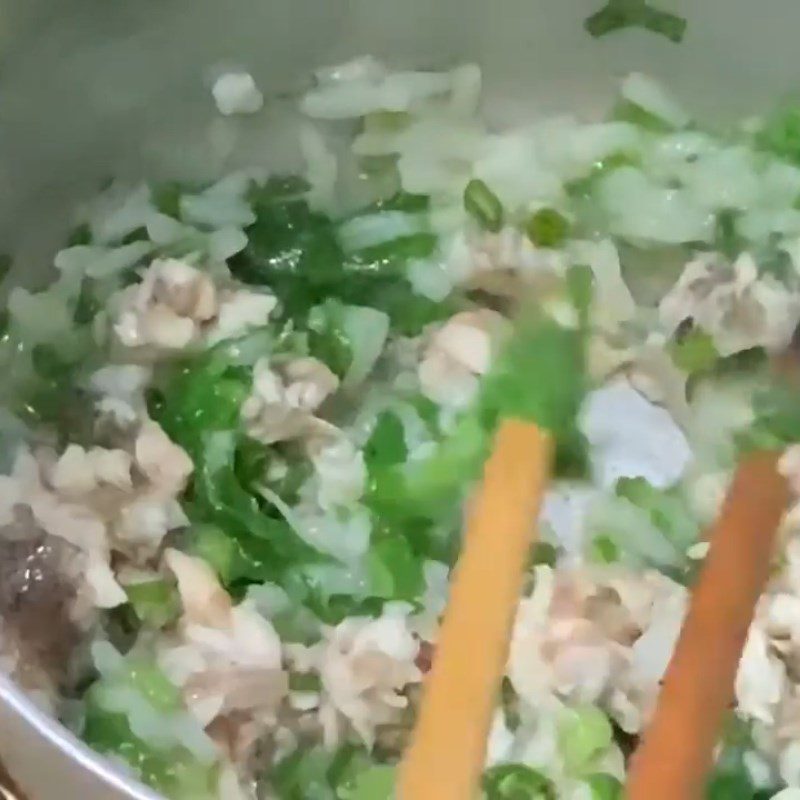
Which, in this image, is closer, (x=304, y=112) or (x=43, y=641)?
(x=43, y=641)

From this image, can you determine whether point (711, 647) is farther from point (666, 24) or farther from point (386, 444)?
point (666, 24)

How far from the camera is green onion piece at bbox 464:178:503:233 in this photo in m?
0.90

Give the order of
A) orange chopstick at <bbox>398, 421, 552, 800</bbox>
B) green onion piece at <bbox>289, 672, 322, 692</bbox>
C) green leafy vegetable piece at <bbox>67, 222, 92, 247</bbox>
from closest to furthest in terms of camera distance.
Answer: orange chopstick at <bbox>398, 421, 552, 800</bbox> < green onion piece at <bbox>289, 672, 322, 692</bbox> < green leafy vegetable piece at <bbox>67, 222, 92, 247</bbox>

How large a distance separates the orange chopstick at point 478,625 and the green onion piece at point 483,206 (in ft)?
0.62

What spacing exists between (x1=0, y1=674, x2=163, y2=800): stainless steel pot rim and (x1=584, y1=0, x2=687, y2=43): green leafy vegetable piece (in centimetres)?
57

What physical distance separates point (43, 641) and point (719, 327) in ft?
1.45

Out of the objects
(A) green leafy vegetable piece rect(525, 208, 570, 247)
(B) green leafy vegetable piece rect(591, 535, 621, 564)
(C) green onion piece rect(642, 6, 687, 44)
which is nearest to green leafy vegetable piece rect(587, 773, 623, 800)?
(B) green leafy vegetable piece rect(591, 535, 621, 564)

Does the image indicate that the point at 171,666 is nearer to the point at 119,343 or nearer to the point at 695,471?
the point at 119,343

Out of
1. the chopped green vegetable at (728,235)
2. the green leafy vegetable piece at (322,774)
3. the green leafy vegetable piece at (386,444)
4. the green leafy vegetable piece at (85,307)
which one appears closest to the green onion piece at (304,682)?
the green leafy vegetable piece at (322,774)

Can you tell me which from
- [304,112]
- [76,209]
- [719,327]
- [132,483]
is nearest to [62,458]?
[132,483]

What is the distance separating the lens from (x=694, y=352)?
868 mm

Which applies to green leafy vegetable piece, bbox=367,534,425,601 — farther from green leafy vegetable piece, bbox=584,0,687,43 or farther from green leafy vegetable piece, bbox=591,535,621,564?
green leafy vegetable piece, bbox=584,0,687,43

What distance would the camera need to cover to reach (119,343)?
31.7 inches

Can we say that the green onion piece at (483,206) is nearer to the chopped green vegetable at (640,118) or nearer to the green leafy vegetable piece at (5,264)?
the chopped green vegetable at (640,118)
